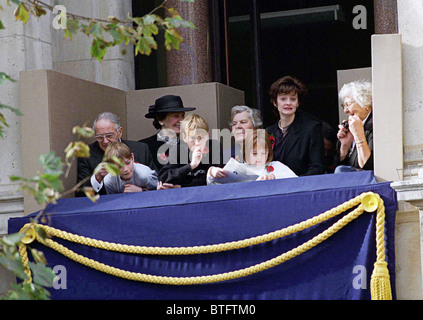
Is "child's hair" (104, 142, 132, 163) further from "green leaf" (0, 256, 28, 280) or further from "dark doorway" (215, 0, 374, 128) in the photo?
"dark doorway" (215, 0, 374, 128)

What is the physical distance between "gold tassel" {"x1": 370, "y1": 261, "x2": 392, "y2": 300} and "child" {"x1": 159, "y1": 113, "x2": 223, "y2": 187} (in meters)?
1.77

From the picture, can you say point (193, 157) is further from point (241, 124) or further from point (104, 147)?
point (104, 147)

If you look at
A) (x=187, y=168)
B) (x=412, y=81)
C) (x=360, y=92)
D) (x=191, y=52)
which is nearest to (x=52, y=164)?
(x=187, y=168)

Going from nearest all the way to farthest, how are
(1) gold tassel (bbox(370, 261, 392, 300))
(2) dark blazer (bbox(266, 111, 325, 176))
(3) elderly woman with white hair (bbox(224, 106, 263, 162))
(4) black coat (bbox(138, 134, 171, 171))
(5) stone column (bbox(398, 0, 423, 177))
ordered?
(1) gold tassel (bbox(370, 261, 392, 300))
(5) stone column (bbox(398, 0, 423, 177))
(2) dark blazer (bbox(266, 111, 325, 176))
(3) elderly woman with white hair (bbox(224, 106, 263, 162))
(4) black coat (bbox(138, 134, 171, 171))

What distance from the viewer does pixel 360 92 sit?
25.5 ft

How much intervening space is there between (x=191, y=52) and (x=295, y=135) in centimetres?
283

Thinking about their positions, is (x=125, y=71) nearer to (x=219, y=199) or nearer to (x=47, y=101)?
(x=47, y=101)

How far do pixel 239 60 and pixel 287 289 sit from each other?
5047mm

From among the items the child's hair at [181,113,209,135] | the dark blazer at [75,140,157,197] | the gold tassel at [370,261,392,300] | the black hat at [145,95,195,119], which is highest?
the black hat at [145,95,195,119]

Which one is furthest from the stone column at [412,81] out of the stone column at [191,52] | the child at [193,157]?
the stone column at [191,52]

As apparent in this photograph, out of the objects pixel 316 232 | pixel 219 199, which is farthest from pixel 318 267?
pixel 219 199

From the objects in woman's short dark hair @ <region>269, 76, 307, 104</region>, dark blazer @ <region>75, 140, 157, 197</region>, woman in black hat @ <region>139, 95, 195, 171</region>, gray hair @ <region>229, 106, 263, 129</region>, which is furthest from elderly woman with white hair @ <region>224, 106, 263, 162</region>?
dark blazer @ <region>75, 140, 157, 197</region>

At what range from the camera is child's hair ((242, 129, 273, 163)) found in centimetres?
781

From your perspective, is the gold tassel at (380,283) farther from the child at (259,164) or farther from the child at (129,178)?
the child at (129,178)
